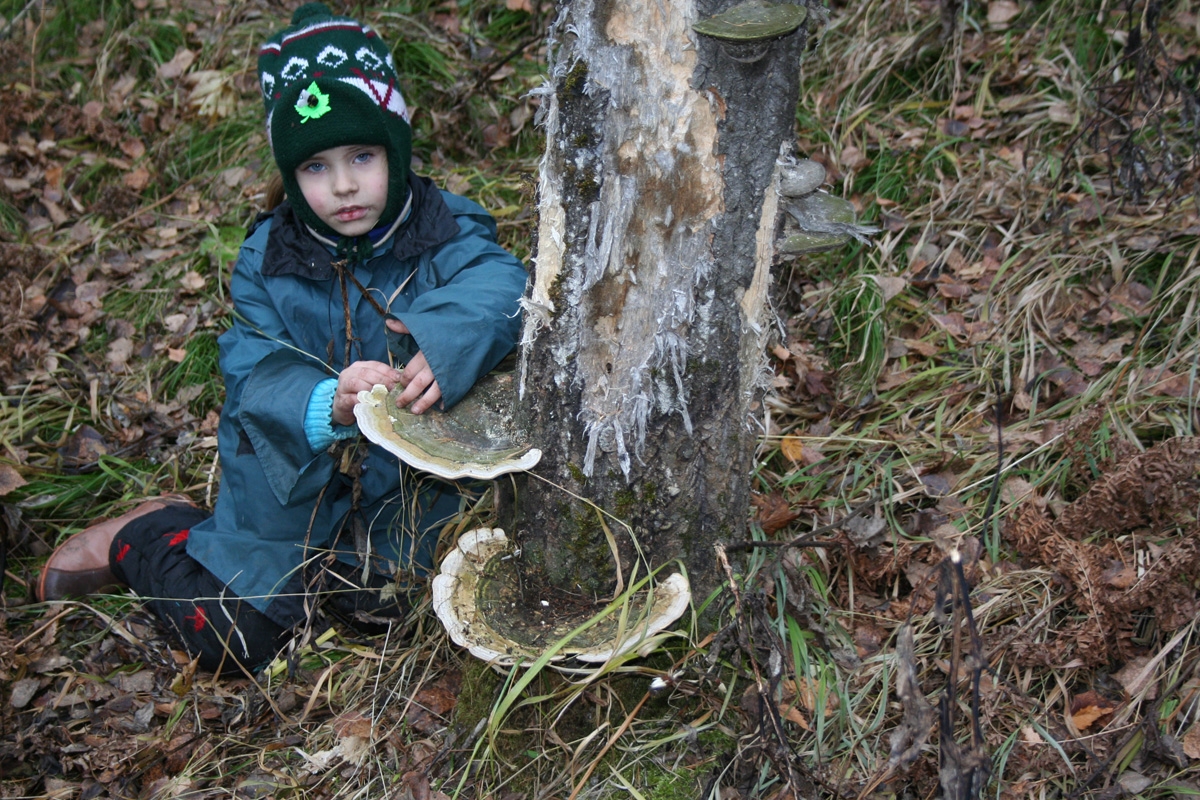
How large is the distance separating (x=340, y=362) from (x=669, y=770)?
1.92m

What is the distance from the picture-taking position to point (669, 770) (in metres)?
2.32

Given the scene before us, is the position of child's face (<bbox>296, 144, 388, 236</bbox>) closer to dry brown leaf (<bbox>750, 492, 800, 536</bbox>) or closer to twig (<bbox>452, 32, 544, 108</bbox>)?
dry brown leaf (<bbox>750, 492, 800, 536</bbox>)

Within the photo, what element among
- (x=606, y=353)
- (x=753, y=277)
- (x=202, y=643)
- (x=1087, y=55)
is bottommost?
(x=202, y=643)

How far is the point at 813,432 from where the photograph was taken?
3.74 m

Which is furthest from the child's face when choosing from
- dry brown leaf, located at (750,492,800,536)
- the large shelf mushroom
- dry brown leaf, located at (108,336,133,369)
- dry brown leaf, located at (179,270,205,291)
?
dry brown leaf, located at (108,336,133,369)

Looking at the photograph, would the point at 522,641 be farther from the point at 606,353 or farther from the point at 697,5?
the point at 697,5

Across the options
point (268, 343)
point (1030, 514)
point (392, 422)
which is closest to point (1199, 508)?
point (1030, 514)

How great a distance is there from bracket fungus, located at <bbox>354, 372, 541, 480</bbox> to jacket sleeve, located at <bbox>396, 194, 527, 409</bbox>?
64 millimetres

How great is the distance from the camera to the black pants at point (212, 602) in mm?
3219

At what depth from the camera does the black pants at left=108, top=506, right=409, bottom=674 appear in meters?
3.22

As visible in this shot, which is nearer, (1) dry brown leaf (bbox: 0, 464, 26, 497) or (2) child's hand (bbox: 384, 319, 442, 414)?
(2) child's hand (bbox: 384, 319, 442, 414)

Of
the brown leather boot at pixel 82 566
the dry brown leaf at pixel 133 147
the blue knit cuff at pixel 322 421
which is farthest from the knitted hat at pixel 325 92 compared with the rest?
the dry brown leaf at pixel 133 147

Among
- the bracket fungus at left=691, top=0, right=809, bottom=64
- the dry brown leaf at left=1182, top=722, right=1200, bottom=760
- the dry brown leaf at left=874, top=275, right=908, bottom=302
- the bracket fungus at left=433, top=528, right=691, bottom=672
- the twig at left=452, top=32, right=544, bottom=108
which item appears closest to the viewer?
the bracket fungus at left=691, top=0, right=809, bottom=64

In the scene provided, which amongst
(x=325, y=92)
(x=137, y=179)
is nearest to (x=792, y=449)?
(x=325, y=92)
